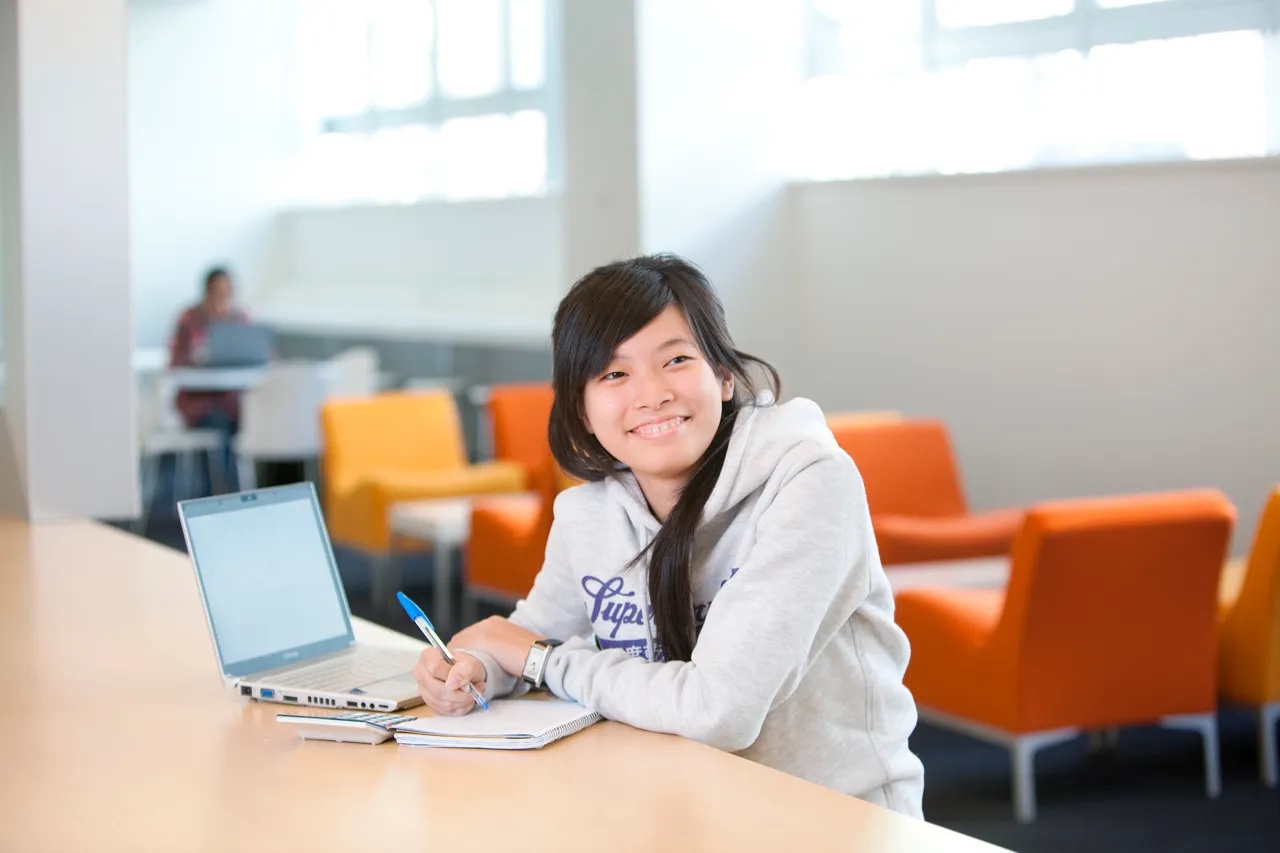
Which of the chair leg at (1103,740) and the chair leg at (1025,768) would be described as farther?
the chair leg at (1103,740)

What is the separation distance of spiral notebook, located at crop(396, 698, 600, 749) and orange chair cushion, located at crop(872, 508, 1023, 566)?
11.5 ft

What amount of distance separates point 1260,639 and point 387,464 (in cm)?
416

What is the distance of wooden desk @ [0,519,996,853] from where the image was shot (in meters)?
1.68

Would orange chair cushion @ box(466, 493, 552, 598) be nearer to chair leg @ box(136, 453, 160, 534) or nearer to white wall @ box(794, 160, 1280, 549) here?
white wall @ box(794, 160, 1280, 549)

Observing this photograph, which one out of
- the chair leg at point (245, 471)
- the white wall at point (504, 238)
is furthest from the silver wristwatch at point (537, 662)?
the chair leg at point (245, 471)

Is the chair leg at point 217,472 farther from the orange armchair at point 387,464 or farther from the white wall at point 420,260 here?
the orange armchair at point 387,464

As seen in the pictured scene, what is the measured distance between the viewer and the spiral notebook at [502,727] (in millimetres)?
2010

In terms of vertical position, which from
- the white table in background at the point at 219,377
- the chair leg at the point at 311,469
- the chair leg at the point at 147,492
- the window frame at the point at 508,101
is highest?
the window frame at the point at 508,101

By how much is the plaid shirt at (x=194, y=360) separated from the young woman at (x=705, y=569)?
7.47 m

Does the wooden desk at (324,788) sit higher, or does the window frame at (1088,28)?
the window frame at (1088,28)

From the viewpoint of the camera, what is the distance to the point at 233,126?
13203 mm

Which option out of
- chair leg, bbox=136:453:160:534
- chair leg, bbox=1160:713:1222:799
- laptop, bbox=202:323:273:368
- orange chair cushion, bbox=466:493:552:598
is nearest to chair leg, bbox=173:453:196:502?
chair leg, bbox=136:453:160:534

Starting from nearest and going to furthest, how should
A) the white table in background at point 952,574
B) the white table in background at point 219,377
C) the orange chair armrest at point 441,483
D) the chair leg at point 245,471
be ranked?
1. the white table in background at point 952,574
2. the orange chair armrest at point 441,483
3. the white table in background at point 219,377
4. the chair leg at point 245,471

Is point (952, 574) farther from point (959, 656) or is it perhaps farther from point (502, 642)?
point (502, 642)
